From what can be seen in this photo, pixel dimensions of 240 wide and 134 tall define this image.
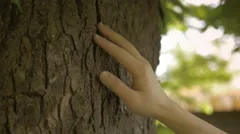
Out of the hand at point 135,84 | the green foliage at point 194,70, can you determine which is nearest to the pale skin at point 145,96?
the hand at point 135,84

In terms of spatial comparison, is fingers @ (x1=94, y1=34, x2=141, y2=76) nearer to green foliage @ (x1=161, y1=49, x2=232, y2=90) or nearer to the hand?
the hand

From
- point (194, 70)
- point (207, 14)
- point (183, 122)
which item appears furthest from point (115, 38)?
point (194, 70)

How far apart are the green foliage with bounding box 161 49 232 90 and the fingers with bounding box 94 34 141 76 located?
69.5 inches

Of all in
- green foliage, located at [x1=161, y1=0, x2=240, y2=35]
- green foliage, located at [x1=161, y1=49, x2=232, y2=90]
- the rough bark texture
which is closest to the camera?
the rough bark texture

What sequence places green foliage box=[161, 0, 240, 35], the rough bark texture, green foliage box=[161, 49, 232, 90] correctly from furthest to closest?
green foliage box=[161, 49, 232, 90] → green foliage box=[161, 0, 240, 35] → the rough bark texture

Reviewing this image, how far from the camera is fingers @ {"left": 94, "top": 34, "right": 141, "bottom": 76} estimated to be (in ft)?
4.27

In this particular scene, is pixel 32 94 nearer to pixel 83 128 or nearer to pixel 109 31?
pixel 83 128

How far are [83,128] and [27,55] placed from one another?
11.1 inches

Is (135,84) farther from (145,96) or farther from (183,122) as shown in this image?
(183,122)

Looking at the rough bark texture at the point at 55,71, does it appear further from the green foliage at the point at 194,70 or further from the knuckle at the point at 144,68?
the green foliage at the point at 194,70

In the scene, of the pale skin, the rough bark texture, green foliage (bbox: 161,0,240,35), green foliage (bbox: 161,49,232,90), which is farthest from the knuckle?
green foliage (bbox: 161,49,232,90)

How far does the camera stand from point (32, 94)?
1255mm

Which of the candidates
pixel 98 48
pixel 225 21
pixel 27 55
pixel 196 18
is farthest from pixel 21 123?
pixel 196 18

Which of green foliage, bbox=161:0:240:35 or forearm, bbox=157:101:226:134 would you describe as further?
green foliage, bbox=161:0:240:35
